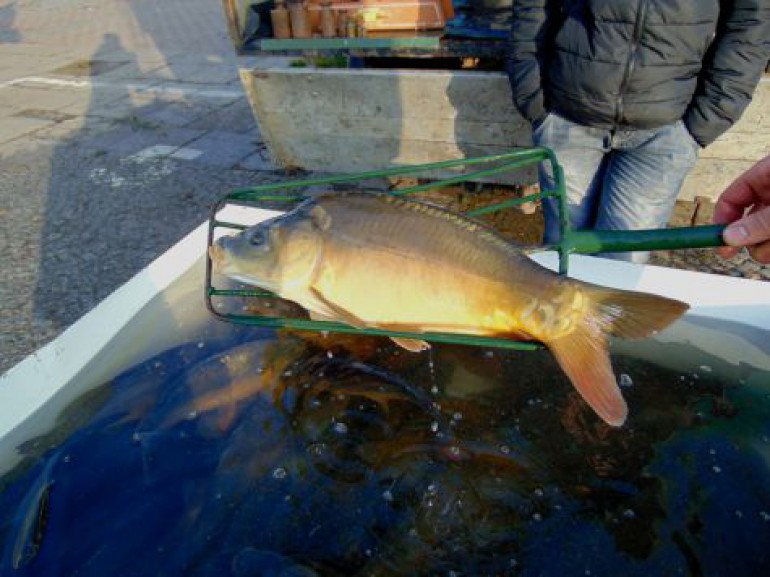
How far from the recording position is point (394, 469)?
224 centimetres

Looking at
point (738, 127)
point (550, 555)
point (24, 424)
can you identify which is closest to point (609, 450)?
point (550, 555)

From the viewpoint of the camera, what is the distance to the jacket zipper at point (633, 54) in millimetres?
2846

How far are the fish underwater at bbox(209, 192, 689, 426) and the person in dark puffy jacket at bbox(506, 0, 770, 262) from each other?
5.36 feet

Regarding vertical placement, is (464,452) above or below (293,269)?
below

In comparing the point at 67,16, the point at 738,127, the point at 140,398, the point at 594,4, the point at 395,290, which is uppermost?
the point at 594,4

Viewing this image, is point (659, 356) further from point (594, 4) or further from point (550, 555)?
point (594, 4)

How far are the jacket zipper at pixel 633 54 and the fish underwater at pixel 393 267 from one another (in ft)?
5.33

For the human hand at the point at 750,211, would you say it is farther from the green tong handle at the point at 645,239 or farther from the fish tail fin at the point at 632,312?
the fish tail fin at the point at 632,312

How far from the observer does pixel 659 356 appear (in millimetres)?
2750

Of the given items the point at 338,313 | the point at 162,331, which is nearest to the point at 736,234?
the point at 338,313

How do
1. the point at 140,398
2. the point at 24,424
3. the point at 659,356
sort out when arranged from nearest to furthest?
1. the point at 24,424
2. the point at 140,398
3. the point at 659,356

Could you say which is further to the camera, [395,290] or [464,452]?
[464,452]

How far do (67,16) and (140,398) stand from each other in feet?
49.9

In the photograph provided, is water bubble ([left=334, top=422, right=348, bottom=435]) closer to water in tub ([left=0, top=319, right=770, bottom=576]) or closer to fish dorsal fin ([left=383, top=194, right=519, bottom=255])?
water in tub ([left=0, top=319, right=770, bottom=576])
